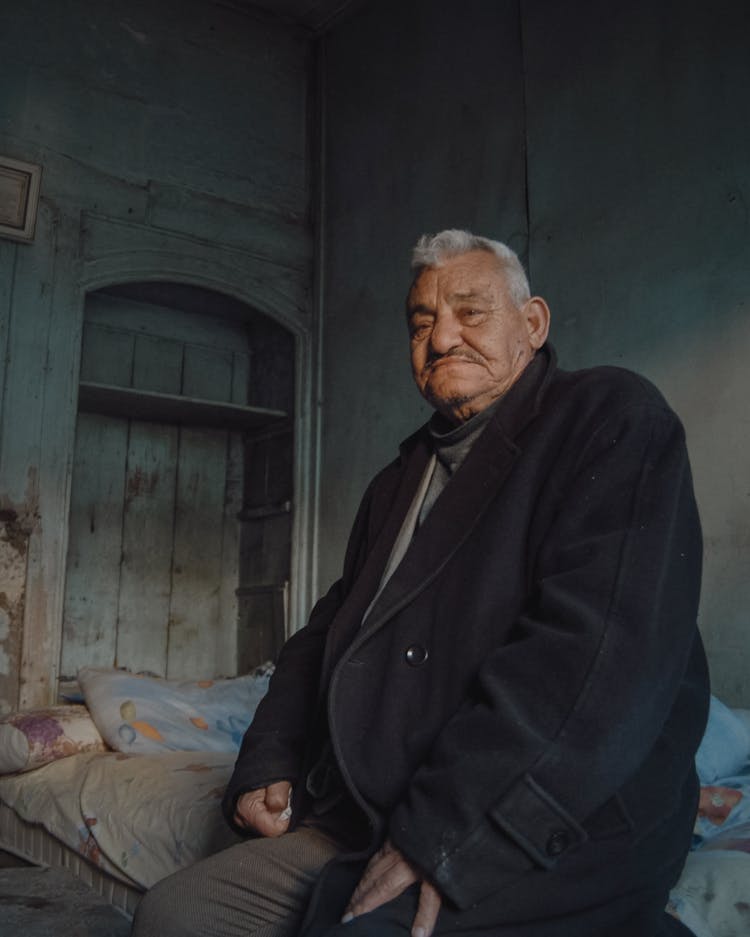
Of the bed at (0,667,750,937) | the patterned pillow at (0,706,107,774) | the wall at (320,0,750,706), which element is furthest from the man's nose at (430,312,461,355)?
the patterned pillow at (0,706,107,774)

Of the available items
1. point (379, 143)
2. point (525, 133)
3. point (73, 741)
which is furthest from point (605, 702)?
point (379, 143)

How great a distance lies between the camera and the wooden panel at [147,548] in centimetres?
449

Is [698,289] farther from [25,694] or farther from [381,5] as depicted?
[25,694]

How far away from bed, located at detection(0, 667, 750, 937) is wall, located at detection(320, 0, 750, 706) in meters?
0.91

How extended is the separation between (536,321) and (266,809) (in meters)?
0.92

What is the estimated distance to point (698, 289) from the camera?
278cm

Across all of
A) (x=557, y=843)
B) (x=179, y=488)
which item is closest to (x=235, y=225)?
(x=179, y=488)

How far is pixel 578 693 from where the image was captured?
1.04 meters

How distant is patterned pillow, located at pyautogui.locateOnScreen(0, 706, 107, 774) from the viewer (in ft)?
9.12

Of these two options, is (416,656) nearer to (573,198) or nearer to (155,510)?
(573,198)

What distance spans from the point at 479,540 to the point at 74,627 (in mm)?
3526

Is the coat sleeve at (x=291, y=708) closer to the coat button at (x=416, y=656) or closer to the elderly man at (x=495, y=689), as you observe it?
the elderly man at (x=495, y=689)

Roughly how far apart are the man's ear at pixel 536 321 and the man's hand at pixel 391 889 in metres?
0.85

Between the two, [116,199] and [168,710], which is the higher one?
[116,199]
